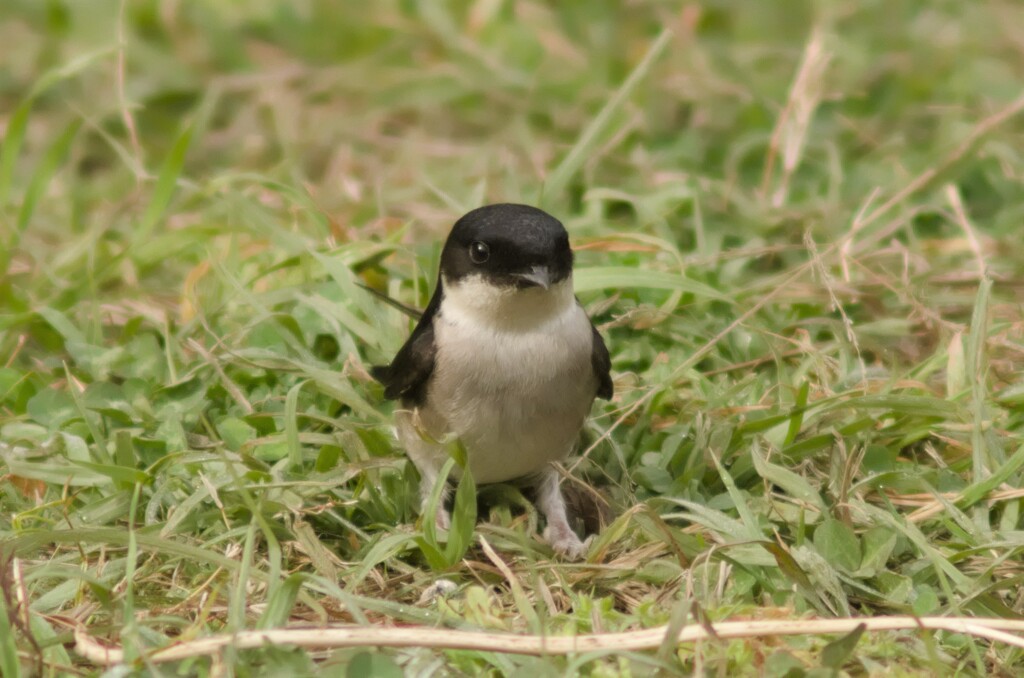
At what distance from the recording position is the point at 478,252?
3.51 meters

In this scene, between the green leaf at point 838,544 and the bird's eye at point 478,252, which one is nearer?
the green leaf at point 838,544

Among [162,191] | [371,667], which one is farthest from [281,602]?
[162,191]

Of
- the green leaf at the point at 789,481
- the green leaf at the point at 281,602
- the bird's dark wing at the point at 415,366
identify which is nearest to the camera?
the green leaf at the point at 281,602

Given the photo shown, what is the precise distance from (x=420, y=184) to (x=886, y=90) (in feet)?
8.52

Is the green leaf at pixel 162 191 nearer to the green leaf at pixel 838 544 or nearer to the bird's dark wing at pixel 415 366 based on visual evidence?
the bird's dark wing at pixel 415 366

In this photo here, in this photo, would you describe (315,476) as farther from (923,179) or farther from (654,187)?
(923,179)

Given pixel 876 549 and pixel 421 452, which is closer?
pixel 876 549

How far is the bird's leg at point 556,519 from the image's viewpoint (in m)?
3.50

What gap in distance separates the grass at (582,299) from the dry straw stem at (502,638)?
0.04 m

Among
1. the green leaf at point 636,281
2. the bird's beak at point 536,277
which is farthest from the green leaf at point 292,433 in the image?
the green leaf at point 636,281

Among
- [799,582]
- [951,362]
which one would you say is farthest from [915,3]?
[799,582]

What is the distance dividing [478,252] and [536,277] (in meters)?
0.21

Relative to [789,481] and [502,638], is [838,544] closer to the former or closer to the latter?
[789,481]

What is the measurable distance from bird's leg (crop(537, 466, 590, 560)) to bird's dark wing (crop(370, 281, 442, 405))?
483mm
